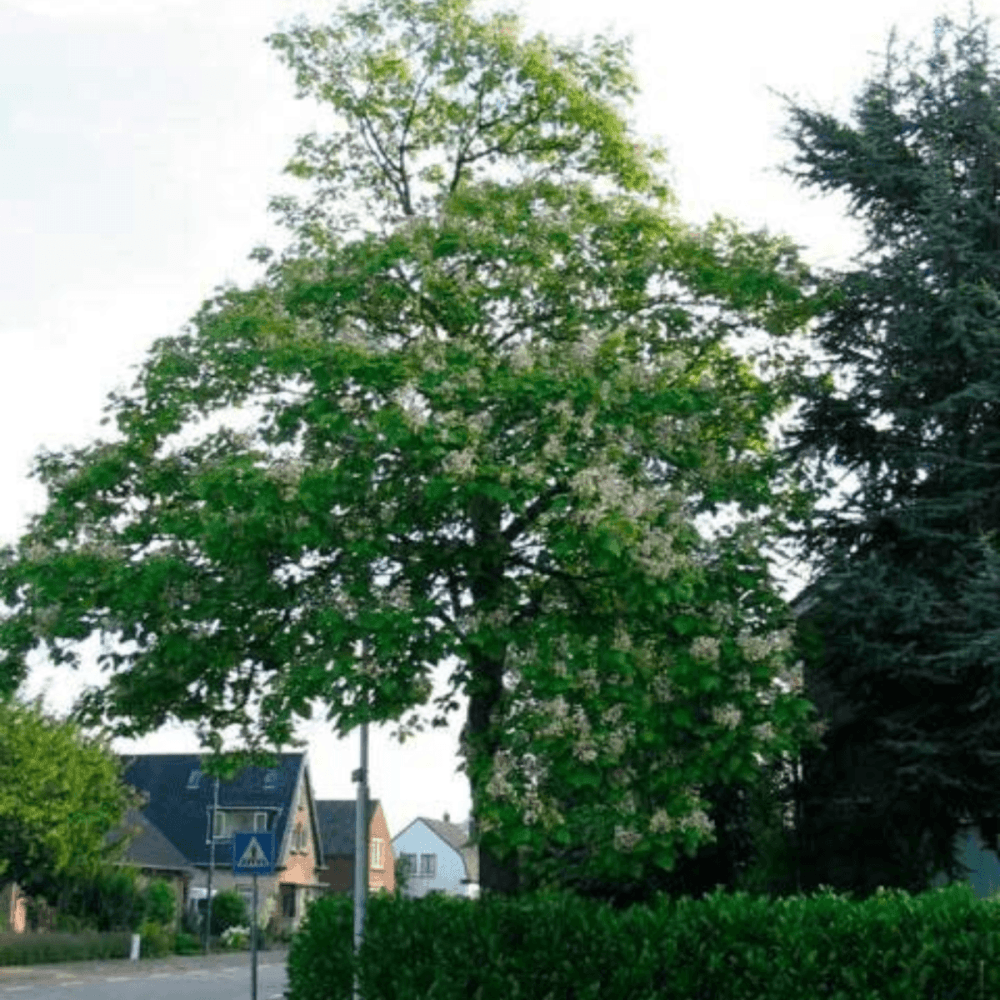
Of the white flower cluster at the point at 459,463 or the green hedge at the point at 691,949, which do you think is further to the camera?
the white flower cluster at the point at 459,463

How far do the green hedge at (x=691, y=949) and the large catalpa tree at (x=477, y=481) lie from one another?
3.00 feet

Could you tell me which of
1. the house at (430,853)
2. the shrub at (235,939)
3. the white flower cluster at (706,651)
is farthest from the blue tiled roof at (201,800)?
the white flower cluster at (706,651)

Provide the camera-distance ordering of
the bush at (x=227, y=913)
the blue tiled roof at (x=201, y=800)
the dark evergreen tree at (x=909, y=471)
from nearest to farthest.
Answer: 1. the dark evergreen tree at (x=909, y=471)
2. the bush at (x=227, y=913)
3. the blue tiled roof at (x=201, y=800)

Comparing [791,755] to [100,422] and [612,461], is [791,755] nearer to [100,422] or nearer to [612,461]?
[612,461]

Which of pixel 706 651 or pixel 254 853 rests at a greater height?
pixel 706 651

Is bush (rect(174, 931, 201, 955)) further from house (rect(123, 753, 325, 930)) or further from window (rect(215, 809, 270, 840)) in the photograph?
window (rect(215, 809, 270, 840))

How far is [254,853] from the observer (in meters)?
26.5

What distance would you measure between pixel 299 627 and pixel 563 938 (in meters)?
4.67

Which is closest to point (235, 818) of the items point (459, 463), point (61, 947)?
point (61, 947)

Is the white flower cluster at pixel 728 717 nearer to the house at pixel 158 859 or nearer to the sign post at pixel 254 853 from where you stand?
the sign post at pixel 254 853

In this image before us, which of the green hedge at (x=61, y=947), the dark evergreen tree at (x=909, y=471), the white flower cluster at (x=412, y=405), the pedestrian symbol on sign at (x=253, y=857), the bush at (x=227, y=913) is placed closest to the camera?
the white flower cluster at (x=412, y=405)

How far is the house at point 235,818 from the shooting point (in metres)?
73.6

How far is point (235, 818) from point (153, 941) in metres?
20.2

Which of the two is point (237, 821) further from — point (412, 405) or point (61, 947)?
point (412, 405)
